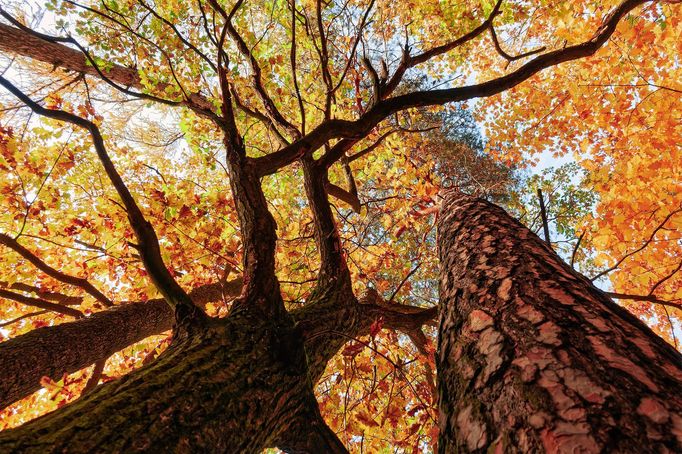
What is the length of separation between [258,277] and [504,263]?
1471 mm

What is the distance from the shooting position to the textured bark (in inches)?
98.3

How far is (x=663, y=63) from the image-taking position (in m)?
5.50

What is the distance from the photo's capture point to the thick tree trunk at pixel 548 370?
0.65 meters

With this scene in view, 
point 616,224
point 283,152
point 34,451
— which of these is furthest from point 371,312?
point 616,224

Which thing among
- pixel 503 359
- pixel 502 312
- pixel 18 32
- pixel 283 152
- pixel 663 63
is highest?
pixel 663 63

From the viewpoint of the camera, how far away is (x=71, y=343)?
114 inches

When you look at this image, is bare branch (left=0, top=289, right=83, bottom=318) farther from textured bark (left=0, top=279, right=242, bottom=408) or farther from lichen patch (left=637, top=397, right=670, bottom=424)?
lichen patch (left=637, top=397, right=670, bottom=424)

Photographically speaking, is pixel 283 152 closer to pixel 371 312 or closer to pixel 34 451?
pixel 371 312

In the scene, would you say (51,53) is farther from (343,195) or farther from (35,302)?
(343,195)

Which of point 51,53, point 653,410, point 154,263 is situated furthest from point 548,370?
point 51,53

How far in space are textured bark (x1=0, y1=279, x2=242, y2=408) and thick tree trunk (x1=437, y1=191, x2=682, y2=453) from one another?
2.09 m

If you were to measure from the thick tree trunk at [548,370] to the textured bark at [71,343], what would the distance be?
82.3 inches

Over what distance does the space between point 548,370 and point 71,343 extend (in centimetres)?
359

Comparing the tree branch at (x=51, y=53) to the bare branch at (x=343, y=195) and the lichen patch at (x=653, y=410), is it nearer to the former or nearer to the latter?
the bare branch at (x=343, y=195)
